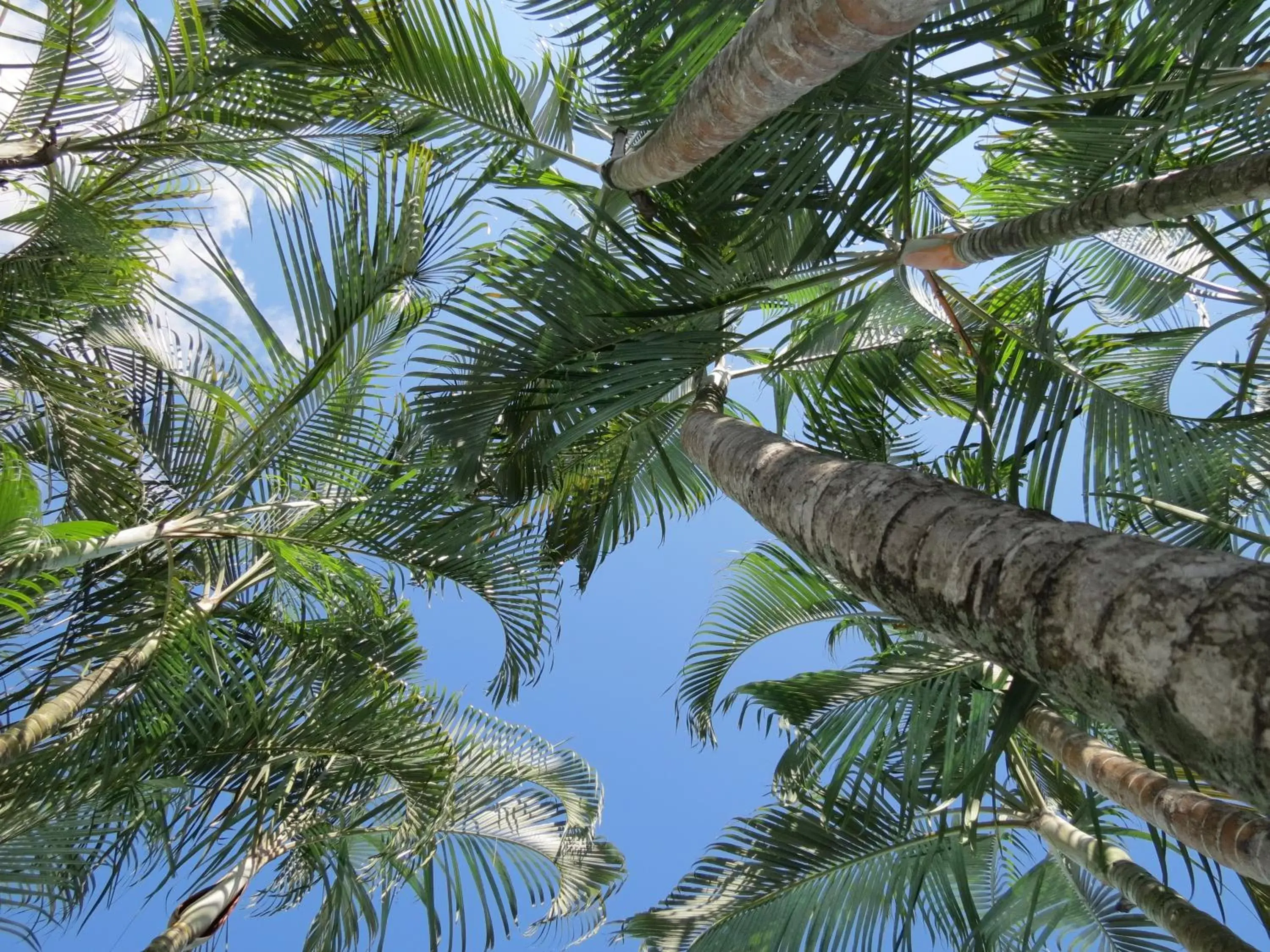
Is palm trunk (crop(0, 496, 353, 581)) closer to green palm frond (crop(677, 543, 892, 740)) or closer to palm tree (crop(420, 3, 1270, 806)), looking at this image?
palm tree (crop(420, 3, 1270, 806))

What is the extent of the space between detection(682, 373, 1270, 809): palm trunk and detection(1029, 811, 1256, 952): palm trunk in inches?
42.3

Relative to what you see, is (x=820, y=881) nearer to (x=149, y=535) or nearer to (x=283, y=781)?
(x=283, y=781)

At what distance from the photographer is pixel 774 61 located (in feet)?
4.45

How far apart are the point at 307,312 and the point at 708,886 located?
8.81ft

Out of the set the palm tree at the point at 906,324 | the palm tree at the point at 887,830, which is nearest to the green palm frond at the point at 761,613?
the palm tree at the point at 887,830

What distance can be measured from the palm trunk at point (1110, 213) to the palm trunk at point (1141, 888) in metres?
1.48

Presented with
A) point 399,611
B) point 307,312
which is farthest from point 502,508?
point 307,312

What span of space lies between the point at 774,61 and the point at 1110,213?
1033 mm

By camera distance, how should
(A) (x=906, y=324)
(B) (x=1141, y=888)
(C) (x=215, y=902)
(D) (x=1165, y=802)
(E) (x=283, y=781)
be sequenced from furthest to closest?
(A) (x=906, y=324), (E) (x=283, y=781), (C) (x=215, y=902), (B) (x=1141, y=888), (D) (x=1165, y=802)

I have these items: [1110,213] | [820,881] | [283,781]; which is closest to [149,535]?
[283,781]

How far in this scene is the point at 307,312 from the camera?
2.35 m

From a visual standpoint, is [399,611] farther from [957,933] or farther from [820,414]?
[957,933]

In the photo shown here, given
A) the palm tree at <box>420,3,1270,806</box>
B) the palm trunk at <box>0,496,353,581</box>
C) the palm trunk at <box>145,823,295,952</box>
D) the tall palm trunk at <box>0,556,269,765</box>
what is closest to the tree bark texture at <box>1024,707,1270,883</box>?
the palm tree at <box>420,3,1270,806</box>

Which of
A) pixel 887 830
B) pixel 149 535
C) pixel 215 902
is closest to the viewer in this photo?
pixel 149 535
